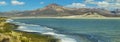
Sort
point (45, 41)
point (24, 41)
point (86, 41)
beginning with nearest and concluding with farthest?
point (24, 41), point (45, 41), point (86, 41)

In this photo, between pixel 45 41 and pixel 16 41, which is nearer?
pixel 16 41

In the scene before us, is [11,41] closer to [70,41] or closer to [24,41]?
[24,41]

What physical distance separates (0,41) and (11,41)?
1.15 meters

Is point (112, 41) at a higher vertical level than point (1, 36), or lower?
lower

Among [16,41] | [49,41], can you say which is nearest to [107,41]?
[49,41]

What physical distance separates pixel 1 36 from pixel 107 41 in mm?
22721

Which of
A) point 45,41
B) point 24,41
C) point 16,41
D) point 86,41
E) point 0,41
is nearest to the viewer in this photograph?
point 0,41

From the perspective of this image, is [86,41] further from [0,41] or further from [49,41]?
[0,41]

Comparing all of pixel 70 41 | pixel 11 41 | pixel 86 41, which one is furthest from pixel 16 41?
pixel 86 41

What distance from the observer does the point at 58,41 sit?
45.9 meters

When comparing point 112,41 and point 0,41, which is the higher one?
point 0,41

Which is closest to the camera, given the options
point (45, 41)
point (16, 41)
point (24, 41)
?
point (16, 41)

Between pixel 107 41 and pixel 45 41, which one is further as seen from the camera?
pixel 107 41

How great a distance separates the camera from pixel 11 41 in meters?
32.1
